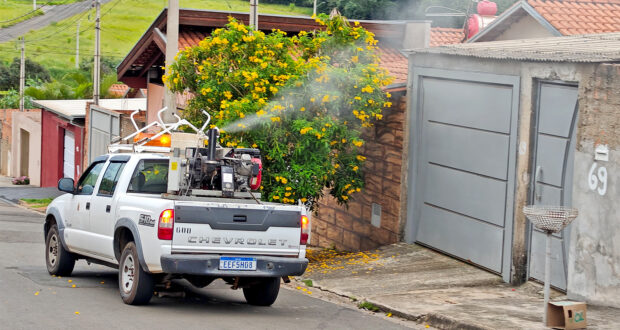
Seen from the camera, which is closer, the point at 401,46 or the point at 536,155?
the point at 536,155

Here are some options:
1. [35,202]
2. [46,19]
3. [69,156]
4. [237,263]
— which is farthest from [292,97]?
[46,19]

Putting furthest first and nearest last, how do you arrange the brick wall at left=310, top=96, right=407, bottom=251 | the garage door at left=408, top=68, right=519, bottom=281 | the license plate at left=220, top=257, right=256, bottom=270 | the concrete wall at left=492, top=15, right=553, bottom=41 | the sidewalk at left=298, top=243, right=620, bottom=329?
the concrete wall at left=492, top=15, right=553, bottom=41
the brick wall at left=310, top=96, right=407, bottom=251
the garage door at left=408, top=68, right=519, bottom=281
the sidewalk at left=298, top=243, right=620, bottom=329
the license plate at left=220, top=257, right=256, bottom=270

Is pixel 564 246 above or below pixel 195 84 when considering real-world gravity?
below

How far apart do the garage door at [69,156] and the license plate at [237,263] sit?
3125 centimetres

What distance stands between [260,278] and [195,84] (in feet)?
18.4

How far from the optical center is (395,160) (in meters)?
15.3

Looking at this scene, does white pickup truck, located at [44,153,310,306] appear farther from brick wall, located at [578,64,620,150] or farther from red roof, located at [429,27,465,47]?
red roof, located at [429,27,465,47]

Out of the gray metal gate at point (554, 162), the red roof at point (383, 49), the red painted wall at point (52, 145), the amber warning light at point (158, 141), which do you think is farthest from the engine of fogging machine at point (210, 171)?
the red painted wall at point (52, 145)

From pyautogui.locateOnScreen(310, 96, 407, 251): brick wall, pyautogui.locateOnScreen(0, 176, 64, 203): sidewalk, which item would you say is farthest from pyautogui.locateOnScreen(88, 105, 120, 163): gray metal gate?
pyautogui.locateOnScreen(310, 96, 407, 251): brick wall

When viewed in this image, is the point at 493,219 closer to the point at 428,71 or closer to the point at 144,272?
the point at 428,71

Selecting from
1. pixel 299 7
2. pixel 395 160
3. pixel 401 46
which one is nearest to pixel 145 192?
pixel 395 160

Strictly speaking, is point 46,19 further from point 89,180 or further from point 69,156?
point 89,180

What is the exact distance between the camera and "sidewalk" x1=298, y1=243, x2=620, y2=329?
1002 cm

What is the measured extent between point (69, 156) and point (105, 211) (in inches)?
1202
